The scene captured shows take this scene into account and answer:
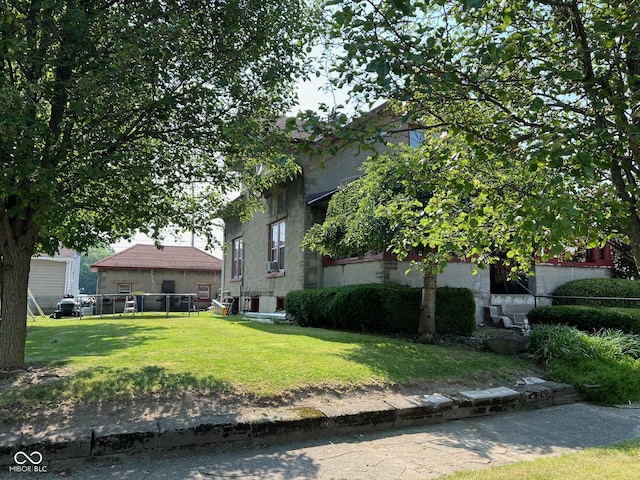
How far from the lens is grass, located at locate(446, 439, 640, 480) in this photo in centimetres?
378

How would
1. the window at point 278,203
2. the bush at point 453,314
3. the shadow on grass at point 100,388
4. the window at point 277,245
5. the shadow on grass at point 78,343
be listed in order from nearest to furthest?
the shadow on grass at point 100,388
the shadow on grass at point 78,343
the bush at point 453,314
the window at point 278,203
the window at point 277,245

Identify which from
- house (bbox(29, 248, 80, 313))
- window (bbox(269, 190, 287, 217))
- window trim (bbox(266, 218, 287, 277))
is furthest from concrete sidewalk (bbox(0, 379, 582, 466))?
house (bbox(29, 248, 80, 313))

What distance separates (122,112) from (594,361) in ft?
27.1

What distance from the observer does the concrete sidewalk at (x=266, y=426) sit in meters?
3.89

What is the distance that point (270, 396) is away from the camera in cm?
527

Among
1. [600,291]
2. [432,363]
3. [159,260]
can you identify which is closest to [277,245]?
[600,291]

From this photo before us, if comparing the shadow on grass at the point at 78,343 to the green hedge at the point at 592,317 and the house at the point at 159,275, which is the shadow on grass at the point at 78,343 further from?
the house at the point at 159,275

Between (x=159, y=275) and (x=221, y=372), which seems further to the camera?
(x=159, y=275)

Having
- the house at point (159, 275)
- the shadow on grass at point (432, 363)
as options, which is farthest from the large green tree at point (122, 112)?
the house at point (159, 275)

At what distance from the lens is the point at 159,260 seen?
30703mm

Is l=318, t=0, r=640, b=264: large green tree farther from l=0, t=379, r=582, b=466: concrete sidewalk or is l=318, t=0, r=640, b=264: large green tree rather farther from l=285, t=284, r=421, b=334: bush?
l=285, t=284, r=421, b=334: bush

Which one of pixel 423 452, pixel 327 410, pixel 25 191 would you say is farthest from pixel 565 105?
pixel 25 191

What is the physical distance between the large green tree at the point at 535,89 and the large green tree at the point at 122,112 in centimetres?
140

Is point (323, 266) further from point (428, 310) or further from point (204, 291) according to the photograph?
point (204, 291)
